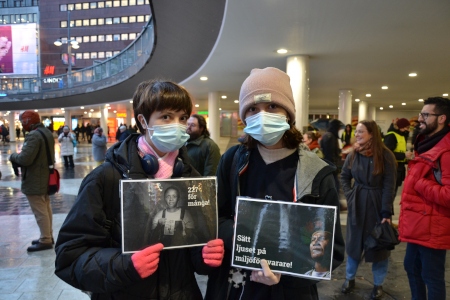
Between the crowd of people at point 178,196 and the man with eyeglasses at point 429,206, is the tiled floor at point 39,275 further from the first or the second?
the crowd of people at point 178,196

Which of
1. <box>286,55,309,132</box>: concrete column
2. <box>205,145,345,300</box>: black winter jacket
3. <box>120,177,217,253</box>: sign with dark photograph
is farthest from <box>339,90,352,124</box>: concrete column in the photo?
<box>120,177,217,253</box>: sign with dark photograph

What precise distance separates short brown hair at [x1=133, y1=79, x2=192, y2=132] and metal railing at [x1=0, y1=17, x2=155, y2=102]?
35.4ft

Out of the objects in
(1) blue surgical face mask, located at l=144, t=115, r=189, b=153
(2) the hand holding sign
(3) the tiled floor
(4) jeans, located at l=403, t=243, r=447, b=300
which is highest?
(1) blue surgical face mask, located at l=144, t=115, r=189, b=153

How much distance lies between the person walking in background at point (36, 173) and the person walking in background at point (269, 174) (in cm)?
421

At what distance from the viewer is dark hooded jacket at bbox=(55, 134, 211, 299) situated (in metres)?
1.47

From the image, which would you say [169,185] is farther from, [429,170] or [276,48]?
[276,48]

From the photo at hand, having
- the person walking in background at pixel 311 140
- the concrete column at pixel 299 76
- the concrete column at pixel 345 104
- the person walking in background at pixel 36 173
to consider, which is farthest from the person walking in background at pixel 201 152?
the concrete column at pixel 345 104

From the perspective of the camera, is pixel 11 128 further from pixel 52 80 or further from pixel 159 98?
pixel 159 98

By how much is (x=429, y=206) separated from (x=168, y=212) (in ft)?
8.00

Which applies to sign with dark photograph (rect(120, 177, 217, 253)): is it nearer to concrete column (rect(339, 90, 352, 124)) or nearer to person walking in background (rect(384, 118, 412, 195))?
person walking in background (rect(384, 118, 412, 195))

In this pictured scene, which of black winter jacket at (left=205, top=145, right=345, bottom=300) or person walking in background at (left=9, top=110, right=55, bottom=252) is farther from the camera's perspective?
person walking in background at (left=9, top=110, right=55, bottom=252)

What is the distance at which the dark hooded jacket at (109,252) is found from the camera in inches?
57.7

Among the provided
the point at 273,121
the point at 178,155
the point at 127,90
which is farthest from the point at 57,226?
the point at 127,90

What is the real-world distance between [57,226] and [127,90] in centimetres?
1766
